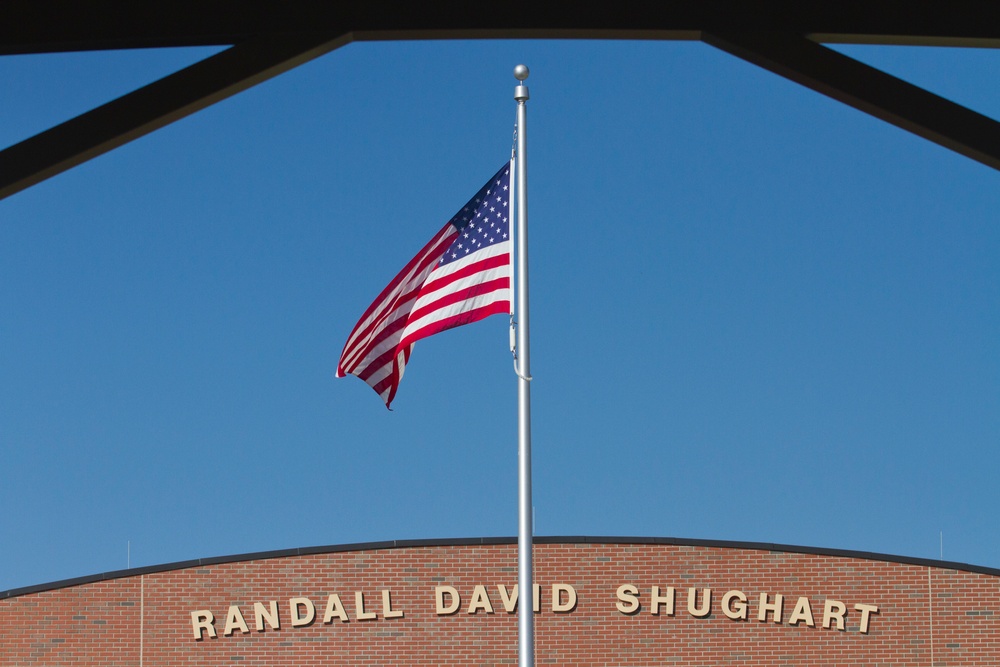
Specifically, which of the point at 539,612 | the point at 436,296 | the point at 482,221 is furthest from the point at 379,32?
the point at 539,612

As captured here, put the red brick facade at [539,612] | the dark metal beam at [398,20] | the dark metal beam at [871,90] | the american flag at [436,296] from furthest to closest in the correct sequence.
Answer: the red brick facade at [539,612], the american flag at [436,296], the dark metal beam at [398,20], the dark metal beam at [871,90]

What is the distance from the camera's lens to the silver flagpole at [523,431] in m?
11.0

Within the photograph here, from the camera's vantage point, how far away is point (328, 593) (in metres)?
20.7

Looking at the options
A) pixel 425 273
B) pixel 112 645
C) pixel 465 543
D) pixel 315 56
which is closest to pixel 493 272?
pixel 425 273

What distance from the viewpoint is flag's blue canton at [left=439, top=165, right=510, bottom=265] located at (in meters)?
11.0

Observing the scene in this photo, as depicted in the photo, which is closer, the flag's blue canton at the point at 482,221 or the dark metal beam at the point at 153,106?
the dark metal beam at the point at 153,106

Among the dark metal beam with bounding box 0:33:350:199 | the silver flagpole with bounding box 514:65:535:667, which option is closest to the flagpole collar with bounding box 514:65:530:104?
the silver flagpole with bounding box 514:65:535:667

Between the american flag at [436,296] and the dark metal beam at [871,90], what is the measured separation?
24.4 feet

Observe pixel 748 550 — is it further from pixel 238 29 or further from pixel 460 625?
pixel 238 29

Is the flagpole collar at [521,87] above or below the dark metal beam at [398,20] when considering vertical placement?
above

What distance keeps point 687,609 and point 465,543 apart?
132 inches

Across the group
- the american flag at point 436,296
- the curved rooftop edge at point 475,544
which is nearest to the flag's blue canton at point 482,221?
the american flag at point 436,296

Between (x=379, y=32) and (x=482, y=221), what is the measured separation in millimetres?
7882

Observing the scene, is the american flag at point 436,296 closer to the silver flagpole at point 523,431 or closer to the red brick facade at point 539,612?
the silver flagpole at point 523,431
